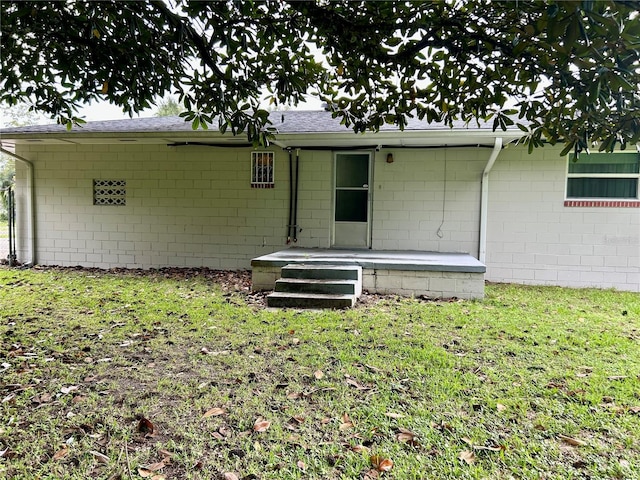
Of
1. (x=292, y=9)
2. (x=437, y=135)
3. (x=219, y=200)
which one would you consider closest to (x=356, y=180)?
(x=437, y=135)

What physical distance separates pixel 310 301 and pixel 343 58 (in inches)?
120

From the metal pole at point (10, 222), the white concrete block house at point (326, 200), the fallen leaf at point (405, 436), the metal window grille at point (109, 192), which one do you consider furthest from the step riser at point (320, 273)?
the metal pole at point (10, 222)

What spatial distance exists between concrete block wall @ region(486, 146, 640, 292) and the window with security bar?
4.29 metres

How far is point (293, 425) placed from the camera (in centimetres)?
227

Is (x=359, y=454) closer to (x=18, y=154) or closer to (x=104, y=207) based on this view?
(x=104, y=207)

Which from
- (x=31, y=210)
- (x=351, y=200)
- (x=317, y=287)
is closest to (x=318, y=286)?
(x=317, y=287)

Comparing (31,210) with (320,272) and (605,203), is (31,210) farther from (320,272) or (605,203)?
(605,203)

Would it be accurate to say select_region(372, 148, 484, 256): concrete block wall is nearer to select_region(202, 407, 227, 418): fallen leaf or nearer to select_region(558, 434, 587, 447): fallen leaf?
select_region(558, 434, 587, 447): fallen leaf

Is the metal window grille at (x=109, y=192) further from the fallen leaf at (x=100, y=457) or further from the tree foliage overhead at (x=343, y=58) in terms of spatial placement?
the fallen leaf at (x=100, y=457)

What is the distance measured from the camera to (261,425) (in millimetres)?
2264

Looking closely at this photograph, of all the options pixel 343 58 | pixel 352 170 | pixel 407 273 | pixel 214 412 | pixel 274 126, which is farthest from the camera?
pixel 352 170

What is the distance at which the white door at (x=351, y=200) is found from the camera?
762cm

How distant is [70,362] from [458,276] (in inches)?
191

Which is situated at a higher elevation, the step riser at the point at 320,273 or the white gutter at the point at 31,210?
the white gutter at the point at 31,210
